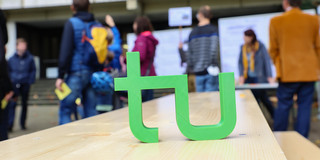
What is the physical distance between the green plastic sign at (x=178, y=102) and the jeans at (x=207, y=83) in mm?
2857

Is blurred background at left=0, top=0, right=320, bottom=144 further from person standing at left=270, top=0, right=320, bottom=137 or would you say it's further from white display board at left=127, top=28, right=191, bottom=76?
person standing at left=270, top=0, right=320, bottom=137

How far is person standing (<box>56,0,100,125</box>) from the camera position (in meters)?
2.59

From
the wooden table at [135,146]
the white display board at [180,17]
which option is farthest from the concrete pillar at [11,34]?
the wooden table at [135,146]

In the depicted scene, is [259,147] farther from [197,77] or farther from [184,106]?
[197,77]

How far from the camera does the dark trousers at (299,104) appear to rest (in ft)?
9.70

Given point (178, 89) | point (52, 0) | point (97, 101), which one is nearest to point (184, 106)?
point (178, 89)

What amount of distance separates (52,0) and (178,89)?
36.3 feet

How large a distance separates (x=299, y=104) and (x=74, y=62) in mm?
2290

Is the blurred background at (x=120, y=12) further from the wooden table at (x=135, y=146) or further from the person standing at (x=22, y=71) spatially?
the wooden table at (x=135, y=146)

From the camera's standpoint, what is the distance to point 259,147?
23.5 inches

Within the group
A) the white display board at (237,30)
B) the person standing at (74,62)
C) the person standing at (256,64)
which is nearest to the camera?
the person standing at (74,62)

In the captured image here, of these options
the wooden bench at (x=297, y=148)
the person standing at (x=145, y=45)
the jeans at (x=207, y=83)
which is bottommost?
the wooden bench at (x=297, y=148)

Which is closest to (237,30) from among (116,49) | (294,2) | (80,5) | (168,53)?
(168,53)

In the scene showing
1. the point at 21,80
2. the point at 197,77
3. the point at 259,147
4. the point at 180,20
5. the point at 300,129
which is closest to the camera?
the point at 259,147
